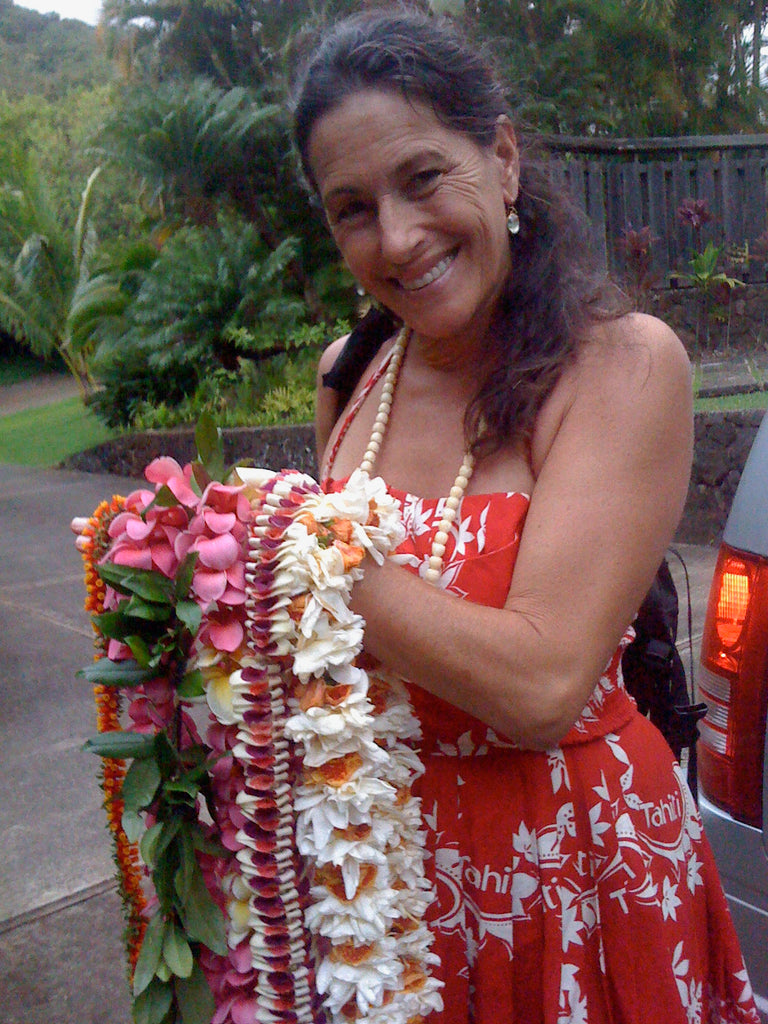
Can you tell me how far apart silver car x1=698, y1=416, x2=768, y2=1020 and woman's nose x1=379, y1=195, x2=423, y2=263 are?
3.15 ft

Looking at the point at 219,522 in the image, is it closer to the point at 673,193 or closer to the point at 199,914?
the point at 199,914

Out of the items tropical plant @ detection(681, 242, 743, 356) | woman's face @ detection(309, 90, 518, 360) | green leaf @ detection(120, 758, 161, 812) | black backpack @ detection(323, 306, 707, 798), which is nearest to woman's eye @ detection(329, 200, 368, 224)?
woman's face @ detection(309, 90, 518, 360)

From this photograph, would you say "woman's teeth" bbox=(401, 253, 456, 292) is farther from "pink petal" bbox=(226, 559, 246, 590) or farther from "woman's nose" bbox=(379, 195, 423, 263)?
"pink petal" bbox=(226, 559, 246, 590)

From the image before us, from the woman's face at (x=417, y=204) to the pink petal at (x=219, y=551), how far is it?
20.2 inches

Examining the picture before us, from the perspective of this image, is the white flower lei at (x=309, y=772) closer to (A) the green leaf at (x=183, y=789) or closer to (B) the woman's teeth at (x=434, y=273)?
(A) the green leaf at (x=183, y=789)

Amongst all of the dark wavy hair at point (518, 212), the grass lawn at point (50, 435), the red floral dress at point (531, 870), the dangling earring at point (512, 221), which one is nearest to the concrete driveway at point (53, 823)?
the red floral dress at point (531, 870)

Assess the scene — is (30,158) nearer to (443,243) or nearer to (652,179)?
(652,179)

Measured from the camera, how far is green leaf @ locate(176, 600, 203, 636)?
1104mm

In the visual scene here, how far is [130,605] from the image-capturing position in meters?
1.14

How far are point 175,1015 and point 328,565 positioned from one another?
1.86 feet

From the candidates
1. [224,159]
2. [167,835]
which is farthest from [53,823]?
[224,159]

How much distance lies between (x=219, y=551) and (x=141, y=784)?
0.28m

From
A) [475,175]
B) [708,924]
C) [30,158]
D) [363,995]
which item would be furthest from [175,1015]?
[30,158]

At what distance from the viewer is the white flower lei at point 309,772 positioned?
1.14m
